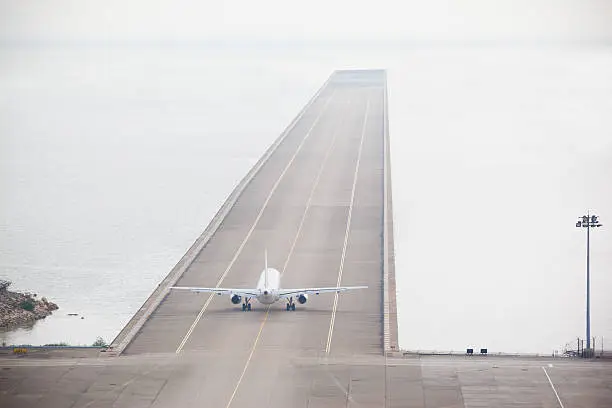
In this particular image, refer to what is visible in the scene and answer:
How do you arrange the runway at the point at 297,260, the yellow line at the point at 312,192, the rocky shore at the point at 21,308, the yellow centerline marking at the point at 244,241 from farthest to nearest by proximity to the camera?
1. the yellow line at the point at 312,192
2. the rocky shore at the point at 21,308
3. the yellow centerline marking at the point at 244,241
4. the runway at the point at 297,260

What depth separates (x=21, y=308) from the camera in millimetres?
95500

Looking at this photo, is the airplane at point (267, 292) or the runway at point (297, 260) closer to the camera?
the runway at point (297, 260)

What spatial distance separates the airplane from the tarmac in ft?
3.03

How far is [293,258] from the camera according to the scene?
3777 inches

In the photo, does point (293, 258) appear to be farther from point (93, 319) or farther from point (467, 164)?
point (467, 164)

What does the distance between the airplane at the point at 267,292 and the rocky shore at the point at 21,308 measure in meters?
17.6

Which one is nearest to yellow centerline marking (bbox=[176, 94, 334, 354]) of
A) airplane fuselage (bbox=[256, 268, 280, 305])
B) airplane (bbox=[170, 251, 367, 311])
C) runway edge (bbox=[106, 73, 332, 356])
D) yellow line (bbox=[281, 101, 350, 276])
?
airplane (bbox=[170, 251, 367, 311])

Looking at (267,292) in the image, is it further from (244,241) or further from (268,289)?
(244,241)

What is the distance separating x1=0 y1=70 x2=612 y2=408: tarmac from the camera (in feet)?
209

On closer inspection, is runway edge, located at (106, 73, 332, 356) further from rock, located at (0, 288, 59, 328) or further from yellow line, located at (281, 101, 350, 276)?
rock, located at (0, 288, 59, 328)

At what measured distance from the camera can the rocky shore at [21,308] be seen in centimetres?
9369

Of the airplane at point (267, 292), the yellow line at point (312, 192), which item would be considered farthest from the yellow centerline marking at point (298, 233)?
the airplane at point (267, 292)

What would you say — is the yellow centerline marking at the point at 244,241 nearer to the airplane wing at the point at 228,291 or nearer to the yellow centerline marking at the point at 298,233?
the airplane wing at the point at 228,291

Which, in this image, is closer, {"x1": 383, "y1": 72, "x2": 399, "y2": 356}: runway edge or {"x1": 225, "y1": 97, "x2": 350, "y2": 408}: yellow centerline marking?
{"x1": 225, "y1": 97, "x2": 350, "y2": 408}: yellow centerline marking
